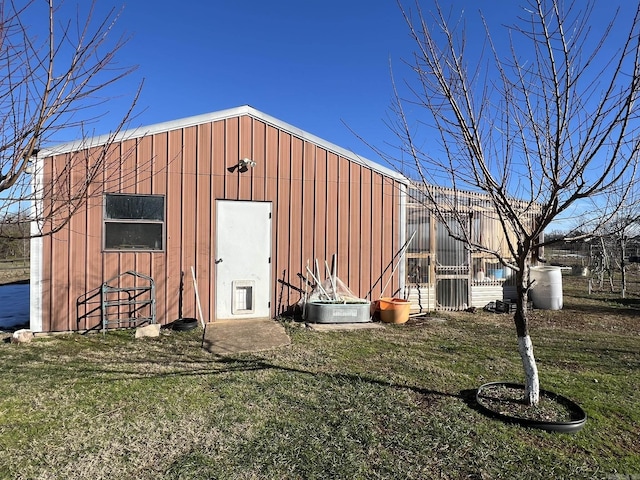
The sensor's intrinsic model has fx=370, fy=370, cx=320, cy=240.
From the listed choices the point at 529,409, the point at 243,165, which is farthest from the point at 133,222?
the point at 529,409

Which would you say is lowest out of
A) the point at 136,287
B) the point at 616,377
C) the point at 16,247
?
the point at 616,377

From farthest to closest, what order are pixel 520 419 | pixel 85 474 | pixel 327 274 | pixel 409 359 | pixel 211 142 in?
1. pixel 327 274
2. pixel 211 142
3. pixel 409 359
4. pixel 520 419
5. pixel 85 474

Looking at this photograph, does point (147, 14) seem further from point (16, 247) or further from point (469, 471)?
point (16, 247)

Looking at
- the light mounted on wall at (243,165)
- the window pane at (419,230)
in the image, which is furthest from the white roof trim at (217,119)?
the window pane at (419,230)

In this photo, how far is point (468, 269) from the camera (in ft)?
28.7

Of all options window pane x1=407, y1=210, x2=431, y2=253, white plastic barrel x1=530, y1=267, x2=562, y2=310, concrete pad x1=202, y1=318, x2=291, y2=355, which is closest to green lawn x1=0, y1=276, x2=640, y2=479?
concrete pad x1=202, y1=318, x2=291, y2=355

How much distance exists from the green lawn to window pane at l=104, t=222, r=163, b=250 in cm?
155

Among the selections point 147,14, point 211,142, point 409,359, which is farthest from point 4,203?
point 211,142

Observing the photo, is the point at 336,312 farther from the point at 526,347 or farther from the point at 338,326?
the point at 526,347

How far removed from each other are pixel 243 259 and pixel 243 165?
174cm

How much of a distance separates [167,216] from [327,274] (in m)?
3.16

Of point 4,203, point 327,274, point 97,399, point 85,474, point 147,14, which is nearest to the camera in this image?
point 4,203

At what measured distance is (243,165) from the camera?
6.82 meters

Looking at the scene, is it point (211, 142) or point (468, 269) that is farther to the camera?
point (468, 269)
